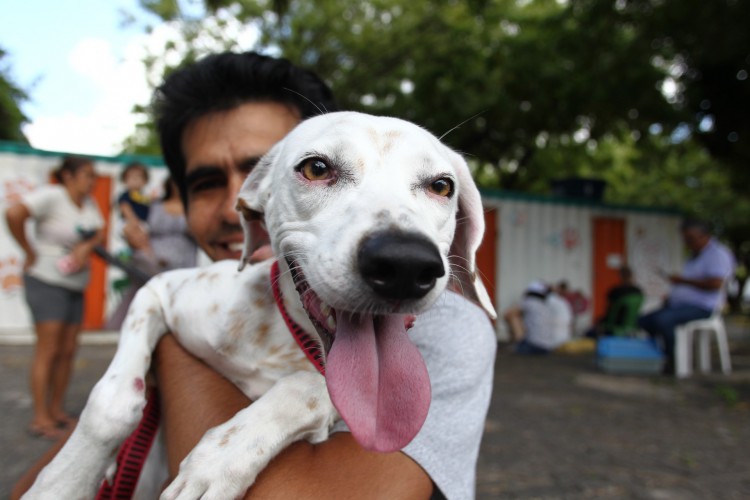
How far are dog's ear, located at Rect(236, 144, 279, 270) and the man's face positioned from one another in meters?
0.24

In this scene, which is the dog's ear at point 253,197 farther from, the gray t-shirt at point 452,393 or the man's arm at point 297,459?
the gray t-shirt at point 452,393

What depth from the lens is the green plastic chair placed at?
9773 millimetres

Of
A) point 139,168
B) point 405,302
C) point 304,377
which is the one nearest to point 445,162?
point 405,302

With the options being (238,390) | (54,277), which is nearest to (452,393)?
(238,390)

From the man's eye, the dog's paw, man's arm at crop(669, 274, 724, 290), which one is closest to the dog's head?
the dog's paw

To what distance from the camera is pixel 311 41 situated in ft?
50.9

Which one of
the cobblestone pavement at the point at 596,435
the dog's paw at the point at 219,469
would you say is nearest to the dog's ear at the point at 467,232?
the dog's paw at the point at 219,469

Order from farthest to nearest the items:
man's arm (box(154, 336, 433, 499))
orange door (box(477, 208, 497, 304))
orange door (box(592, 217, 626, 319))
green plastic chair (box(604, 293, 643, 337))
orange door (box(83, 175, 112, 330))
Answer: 1. orange door (box(592, 217, 626, 319))
2. orange door (box(477, 208, 497, 304))
3. orange door (box(83, 175, 112, 330))
4. green plastic chair (box(604, 293, 643, 337))
5. man's arm (box(154, 336, 433, 499))

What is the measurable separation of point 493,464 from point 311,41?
13500 millimetres

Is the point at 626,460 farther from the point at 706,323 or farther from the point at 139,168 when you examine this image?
the point at 139,168

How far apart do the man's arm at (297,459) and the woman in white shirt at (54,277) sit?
11.9 feet

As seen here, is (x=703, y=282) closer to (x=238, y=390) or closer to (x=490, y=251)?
(x=490, y=251)

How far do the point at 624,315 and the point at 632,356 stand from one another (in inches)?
70.5

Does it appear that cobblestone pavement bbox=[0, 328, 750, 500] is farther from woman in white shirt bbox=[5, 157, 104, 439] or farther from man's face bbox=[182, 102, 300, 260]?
man's face bbox=[182, 102, 300, 260]
